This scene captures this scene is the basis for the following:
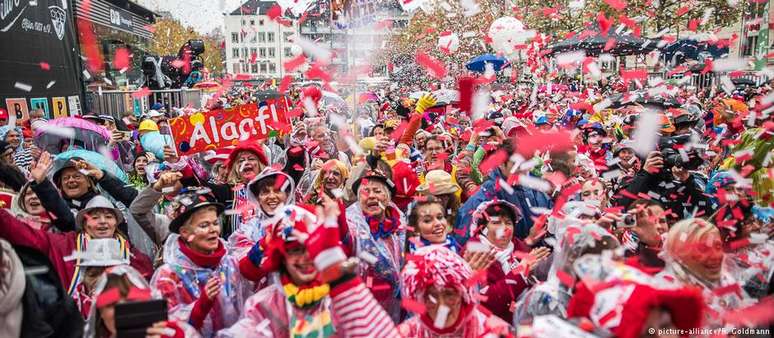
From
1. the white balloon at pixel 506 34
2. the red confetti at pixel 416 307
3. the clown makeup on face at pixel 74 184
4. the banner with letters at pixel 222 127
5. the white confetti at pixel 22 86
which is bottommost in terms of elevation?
the red confetti at pixel 416 307

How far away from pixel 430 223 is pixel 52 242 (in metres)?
2.29

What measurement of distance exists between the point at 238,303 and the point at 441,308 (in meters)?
1.13

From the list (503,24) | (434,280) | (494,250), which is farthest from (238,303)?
(503,24)

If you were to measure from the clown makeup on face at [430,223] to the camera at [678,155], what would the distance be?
217 centimetres

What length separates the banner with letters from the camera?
18.4 ft

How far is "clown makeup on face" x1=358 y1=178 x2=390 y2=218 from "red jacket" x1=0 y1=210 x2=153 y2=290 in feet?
4.71

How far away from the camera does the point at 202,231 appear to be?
3494mm

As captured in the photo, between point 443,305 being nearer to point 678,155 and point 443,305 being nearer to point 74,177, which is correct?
point 678,155

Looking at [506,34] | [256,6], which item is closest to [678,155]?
[506,34]

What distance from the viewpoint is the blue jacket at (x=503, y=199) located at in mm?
4344

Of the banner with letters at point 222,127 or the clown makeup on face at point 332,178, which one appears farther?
the banner with letters at point 222,127

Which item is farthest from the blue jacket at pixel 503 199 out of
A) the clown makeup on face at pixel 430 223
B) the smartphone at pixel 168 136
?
the smartphone at pixel 168 136

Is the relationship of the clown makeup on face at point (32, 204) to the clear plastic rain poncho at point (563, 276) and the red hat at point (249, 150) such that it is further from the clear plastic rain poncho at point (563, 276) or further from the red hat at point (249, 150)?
the clear plastic rain poncho at point (563, 276)

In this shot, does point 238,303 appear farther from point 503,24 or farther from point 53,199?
point 503,24
